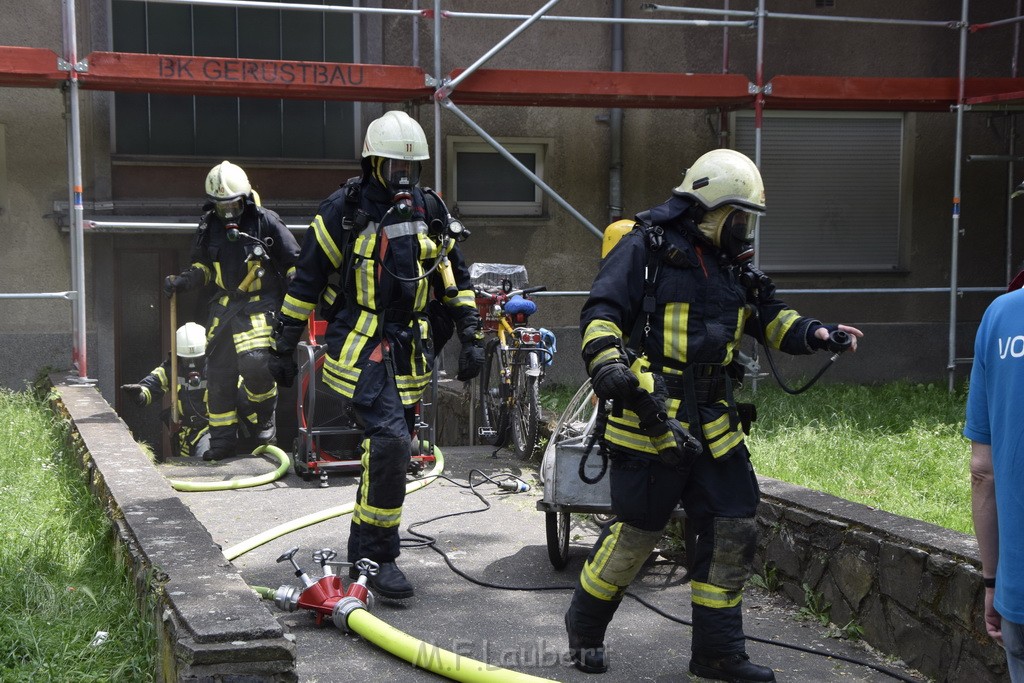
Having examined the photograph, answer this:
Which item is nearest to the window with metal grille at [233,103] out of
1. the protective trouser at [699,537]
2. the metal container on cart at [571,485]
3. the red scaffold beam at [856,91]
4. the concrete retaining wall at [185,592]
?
the red scaffold beam at [856,91]

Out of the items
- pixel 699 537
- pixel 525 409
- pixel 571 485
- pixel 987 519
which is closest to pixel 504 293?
pixel 525 409

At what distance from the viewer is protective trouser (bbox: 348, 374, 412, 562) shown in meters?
5.07

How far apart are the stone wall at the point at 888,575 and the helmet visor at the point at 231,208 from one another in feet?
14.8

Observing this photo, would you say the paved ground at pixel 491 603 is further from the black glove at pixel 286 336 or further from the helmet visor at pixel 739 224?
the helmet visor at pixel 739 224

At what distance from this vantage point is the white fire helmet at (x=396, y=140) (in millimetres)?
5297

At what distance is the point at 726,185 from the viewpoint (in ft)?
14.0

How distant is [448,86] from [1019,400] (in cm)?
741

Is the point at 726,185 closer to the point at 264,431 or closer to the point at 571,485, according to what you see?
the point at 571,485

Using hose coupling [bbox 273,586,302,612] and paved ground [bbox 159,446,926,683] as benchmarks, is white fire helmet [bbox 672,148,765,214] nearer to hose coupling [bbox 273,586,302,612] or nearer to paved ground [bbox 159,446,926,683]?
paved ground [bbox 159,446,926,683]

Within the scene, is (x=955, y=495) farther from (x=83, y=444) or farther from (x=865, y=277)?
(x=865, y=277)

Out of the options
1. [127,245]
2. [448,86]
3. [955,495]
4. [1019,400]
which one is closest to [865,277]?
[448,86]

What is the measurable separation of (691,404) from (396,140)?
194 centimetres

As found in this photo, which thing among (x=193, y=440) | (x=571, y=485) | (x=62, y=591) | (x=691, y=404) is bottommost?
(x=193, y=440)

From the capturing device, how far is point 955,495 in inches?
241
